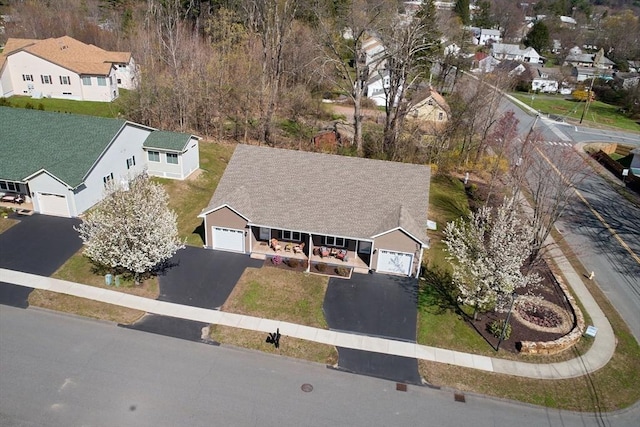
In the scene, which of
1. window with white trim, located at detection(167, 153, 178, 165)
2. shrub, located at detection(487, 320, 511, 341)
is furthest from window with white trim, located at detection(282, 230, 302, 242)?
window with white trim, located at detection(167, 153, 178, 165)

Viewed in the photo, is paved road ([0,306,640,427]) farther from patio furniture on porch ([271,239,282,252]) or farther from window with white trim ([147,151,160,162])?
window with white trim ([147,151,160,162])

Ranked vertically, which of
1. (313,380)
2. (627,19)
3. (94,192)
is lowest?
(313,380)

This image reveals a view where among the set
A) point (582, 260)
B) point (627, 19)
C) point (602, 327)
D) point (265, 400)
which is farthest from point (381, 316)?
point (627, 19)

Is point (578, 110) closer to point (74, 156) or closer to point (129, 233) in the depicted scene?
point (74, 156)

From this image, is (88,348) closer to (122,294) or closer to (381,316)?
(122,294)

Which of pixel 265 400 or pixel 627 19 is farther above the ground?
pixel 627 19

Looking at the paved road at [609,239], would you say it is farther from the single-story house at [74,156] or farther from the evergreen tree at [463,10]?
the evergreen tree at [463,10]
